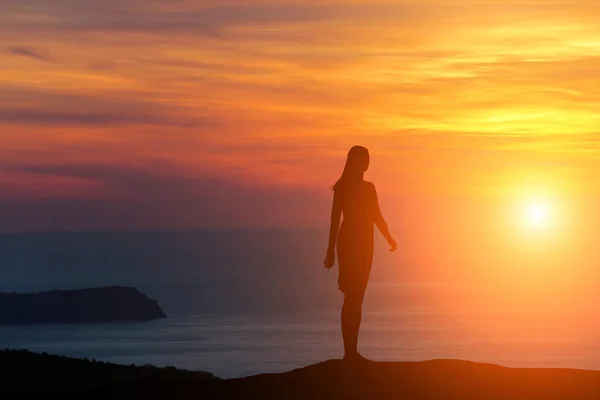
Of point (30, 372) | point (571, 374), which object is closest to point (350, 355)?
point (571, 374)

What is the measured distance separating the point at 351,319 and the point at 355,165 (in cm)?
310

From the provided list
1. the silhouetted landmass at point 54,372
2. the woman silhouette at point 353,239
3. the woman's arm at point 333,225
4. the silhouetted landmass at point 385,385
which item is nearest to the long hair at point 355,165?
the woman silhouette at point 353,239

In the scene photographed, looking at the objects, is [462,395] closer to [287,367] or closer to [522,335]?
[287,367]

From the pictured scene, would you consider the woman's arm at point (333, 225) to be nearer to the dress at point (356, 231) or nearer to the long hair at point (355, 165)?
the dress at point (356, 231)

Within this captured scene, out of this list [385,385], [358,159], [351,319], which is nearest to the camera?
[385,385]

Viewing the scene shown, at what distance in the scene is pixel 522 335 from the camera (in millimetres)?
172250

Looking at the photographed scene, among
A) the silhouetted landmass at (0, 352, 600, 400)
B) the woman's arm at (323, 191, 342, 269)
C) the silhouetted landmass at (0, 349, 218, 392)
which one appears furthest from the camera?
the silhouetted landmass at (0, 349, 218, 392)

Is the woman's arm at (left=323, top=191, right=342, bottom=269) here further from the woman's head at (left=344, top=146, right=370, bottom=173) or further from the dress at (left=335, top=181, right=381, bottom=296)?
the woman's head at (left=344, top=146, right=370, bottom=173)

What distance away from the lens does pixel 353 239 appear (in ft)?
71.6

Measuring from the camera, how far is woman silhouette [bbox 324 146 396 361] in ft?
71.5

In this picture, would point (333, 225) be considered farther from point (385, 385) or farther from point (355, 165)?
point (385, 385)

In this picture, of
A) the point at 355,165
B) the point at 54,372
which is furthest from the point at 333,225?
the point at 54,372

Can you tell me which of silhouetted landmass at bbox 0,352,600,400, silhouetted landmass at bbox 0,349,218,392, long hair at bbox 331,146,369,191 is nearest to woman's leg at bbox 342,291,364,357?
silhouetted landmass at bbox 0,352,600,400

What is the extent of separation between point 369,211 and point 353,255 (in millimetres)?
945
